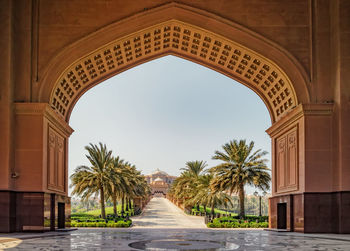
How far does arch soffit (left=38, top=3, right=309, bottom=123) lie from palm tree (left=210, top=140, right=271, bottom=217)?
35.1 ft

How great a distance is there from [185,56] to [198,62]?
854mm

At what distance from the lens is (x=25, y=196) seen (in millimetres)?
19750

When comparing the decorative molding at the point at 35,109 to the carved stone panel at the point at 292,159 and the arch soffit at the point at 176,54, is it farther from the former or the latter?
the carved stone panel at the point at 292,159

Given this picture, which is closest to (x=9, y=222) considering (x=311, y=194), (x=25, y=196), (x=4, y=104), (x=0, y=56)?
(x=25, y=196)

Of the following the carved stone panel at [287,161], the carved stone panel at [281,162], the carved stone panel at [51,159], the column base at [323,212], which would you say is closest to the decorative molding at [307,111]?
the carved stone panel at [287,161]

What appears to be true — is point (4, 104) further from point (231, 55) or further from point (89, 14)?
point (231, 55)

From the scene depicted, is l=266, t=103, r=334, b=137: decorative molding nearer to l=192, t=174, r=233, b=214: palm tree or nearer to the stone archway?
the stone archway

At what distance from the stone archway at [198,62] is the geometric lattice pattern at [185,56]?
6 centimetres

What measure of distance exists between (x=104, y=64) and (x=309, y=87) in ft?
36.7

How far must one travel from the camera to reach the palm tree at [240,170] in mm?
35656

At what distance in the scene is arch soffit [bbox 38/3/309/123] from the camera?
21750 mm

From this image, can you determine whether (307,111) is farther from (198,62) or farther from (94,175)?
(94,175)

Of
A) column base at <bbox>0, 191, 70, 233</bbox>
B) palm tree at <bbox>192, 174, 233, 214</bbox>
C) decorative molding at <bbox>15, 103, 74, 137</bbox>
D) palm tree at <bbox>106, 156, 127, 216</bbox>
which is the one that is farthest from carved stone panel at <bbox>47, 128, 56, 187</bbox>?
palm tree at <bbox>192, 174, 233, 214</bbox>

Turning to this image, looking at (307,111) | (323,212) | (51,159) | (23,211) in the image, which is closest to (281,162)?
(307,111)
